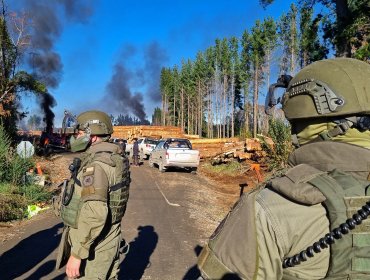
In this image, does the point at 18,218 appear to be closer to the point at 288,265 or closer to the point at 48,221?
the point at 48,221

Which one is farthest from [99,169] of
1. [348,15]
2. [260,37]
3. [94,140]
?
[260,37]

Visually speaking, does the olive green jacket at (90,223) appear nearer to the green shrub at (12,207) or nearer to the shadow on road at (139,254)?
the shadow on road at (139,254)

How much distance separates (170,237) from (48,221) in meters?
3.33

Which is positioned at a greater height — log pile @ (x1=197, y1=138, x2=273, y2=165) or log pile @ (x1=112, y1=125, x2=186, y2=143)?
log pile @ (x1=112, y1=125, x2=186, y2=143)

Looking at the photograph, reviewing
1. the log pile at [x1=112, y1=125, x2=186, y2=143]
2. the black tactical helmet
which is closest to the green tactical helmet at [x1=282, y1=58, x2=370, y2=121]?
the black tactical helmet

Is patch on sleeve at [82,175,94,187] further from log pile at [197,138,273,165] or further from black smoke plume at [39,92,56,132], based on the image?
black smoke plume at [39,92,56,132]

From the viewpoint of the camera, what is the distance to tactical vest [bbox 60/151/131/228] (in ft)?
11.8

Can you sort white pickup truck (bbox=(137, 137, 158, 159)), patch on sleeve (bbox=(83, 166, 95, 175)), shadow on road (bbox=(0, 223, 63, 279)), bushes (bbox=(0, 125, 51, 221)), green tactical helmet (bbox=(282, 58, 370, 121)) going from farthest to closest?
white pickup truck (bbox=(137, 137, 158, 159)) < bushes (bbox=(0, 125, 51, 221)) < shadow on road (bbox=(0, 223, 63, 279)) < patch on sleeve (bbox=(83, 166, 95, 175)) < green tactical helmet (bbox=(282, 58, 370, 121))

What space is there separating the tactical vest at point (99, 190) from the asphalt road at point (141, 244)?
2.73m

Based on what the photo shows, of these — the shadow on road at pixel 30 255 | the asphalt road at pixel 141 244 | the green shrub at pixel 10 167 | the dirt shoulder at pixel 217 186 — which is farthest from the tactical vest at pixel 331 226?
the green shrub at pixel 10 167

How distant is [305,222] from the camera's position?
59.7 inches

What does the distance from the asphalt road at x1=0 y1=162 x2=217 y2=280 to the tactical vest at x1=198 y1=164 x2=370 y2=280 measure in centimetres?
496

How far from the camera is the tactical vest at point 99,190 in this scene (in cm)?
358

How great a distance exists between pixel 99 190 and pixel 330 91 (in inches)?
96.4
